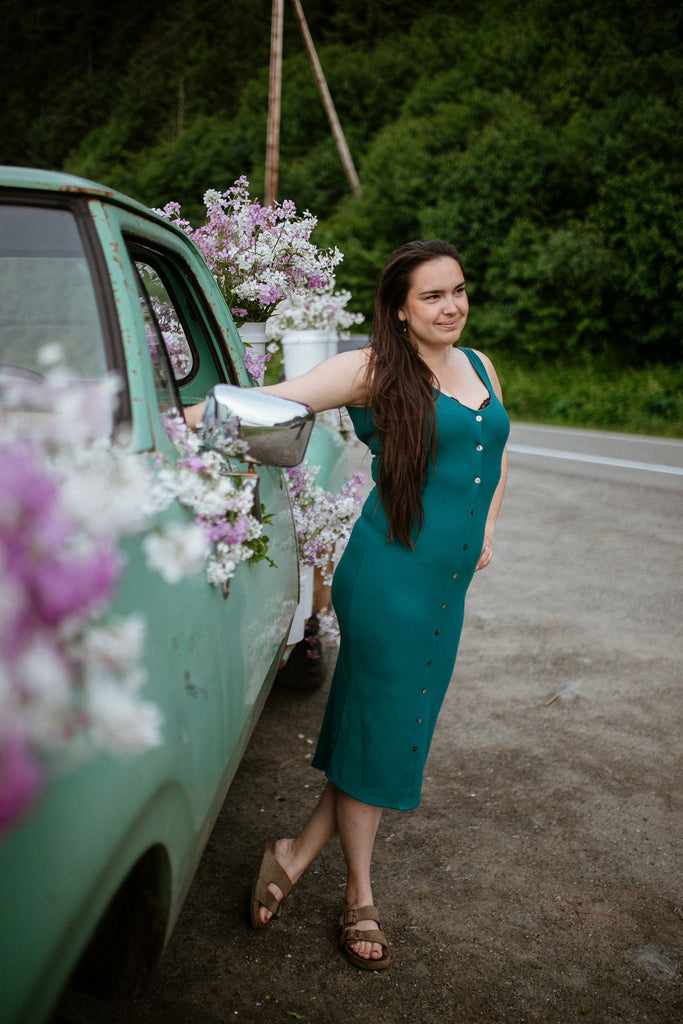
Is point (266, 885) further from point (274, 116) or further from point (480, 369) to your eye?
point (274, 116)

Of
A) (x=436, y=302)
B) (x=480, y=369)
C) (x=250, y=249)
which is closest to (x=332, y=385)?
(x=436, y=302)

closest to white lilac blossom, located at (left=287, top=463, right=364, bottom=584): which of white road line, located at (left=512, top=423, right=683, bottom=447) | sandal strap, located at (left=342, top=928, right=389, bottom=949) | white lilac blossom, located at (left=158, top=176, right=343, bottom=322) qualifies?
white lilac blossom, located at (left=158, top=176, right=343, bottom=322)

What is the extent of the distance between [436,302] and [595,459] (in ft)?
26.5

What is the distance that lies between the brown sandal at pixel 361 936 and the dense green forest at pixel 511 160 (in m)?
11.9

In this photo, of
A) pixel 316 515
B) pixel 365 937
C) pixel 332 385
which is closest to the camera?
pixel 332 385

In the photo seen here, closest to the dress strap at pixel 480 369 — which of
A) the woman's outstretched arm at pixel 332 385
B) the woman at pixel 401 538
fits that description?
the woman at pixel 401 538

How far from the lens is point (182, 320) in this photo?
2738 millimetres

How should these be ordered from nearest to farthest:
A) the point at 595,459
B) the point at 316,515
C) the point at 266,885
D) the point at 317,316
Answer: the point at 266,885 → the point at 316,515 → the point at 317,316 → the point at 595,459

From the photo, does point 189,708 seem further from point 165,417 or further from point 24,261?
point 24,261

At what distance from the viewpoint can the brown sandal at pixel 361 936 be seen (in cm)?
231

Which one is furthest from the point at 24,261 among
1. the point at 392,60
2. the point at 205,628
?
the point at 392,60

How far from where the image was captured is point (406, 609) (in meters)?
2.31

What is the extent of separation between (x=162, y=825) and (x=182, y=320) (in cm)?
178

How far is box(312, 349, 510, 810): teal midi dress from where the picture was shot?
231 cm
